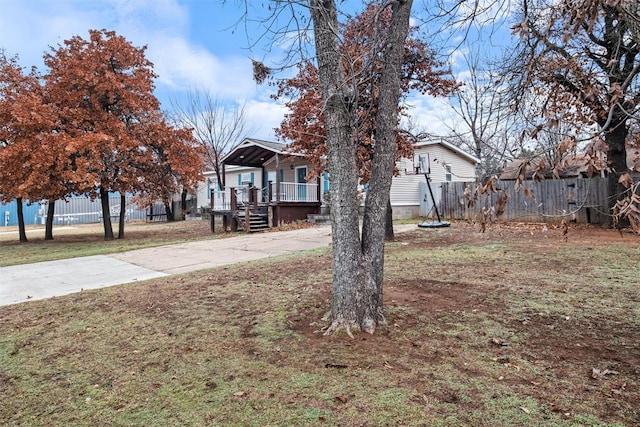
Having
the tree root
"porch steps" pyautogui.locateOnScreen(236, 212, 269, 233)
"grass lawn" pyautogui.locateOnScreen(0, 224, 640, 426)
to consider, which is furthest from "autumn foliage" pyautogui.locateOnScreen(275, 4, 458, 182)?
"porch steps" pyautogui.locateOnScreen(236, 212, 269, 233)

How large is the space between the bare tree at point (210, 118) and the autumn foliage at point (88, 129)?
12944 mm

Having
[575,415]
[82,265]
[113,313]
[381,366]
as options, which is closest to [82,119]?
[82,265]

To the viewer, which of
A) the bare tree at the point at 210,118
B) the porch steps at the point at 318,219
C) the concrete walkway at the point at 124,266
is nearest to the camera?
the concrete walkway at the point at 124,266

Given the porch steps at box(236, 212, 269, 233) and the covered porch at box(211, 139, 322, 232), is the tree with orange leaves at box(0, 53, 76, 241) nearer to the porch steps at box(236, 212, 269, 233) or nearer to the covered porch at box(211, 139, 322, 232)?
the covered porch at box(211, 139, 322, 232)

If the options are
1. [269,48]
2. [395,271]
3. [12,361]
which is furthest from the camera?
[395,271]

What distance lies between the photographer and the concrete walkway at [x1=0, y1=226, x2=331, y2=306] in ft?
19.9

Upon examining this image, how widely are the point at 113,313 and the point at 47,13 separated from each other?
8476 millimetres

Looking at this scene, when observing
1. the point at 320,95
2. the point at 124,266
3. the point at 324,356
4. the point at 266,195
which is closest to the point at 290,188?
the point at 266,195

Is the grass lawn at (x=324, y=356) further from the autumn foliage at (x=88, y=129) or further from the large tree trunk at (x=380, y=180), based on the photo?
the autumn foliage at (x=88, y=129)

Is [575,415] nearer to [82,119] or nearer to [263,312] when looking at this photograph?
[263,312]

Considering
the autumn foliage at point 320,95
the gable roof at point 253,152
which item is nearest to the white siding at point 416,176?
the gable roof at point 253,152

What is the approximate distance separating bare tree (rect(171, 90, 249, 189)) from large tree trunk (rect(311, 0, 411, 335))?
24315mm

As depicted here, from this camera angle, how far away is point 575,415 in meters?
2.11

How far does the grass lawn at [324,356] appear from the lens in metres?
2.23
